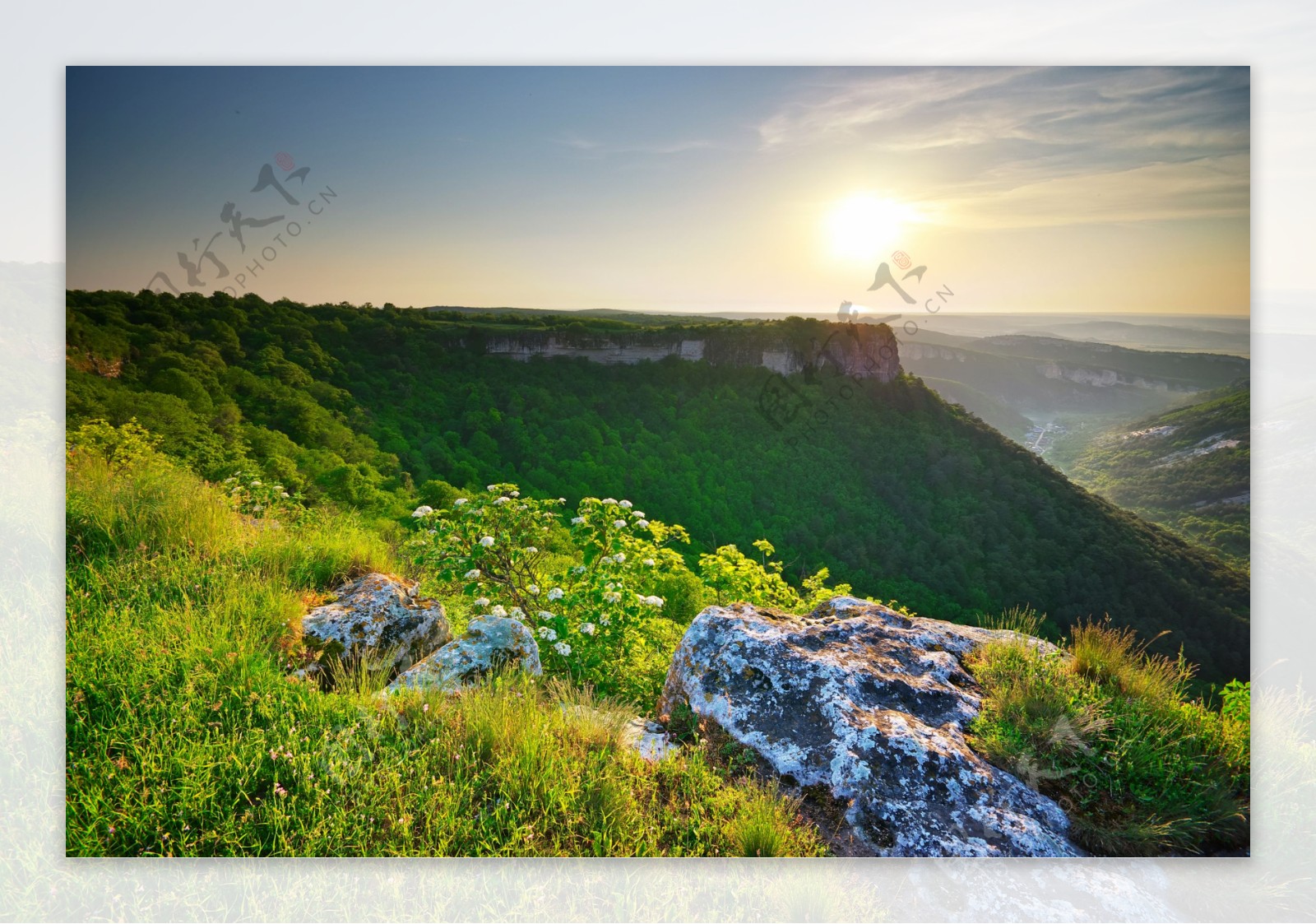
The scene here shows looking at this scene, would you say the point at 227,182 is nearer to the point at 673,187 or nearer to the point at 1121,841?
the point at 673,187

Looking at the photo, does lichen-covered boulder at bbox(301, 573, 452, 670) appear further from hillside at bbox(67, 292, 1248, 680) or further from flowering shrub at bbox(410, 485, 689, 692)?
hillside at bbox(67, 292, 1248, 680)

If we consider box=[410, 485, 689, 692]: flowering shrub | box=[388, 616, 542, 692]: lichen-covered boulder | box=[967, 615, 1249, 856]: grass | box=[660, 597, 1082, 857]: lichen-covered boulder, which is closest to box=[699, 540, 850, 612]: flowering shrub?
box=[410, 485, 689, 692]: flowering shrub

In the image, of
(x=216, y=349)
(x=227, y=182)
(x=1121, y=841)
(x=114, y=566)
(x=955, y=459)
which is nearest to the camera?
(x=1121, y=841)

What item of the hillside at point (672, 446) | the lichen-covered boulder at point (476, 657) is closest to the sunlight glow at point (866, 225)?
the hillside at point (672, 446)

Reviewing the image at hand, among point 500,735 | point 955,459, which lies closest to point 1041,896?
point 500,735

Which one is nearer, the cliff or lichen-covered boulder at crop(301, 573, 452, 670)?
lichen-covered boulder at crop(301, 573, 452, 670)

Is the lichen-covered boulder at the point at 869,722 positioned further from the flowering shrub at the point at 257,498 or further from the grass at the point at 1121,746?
the flowering shrub at the point at 257,498
